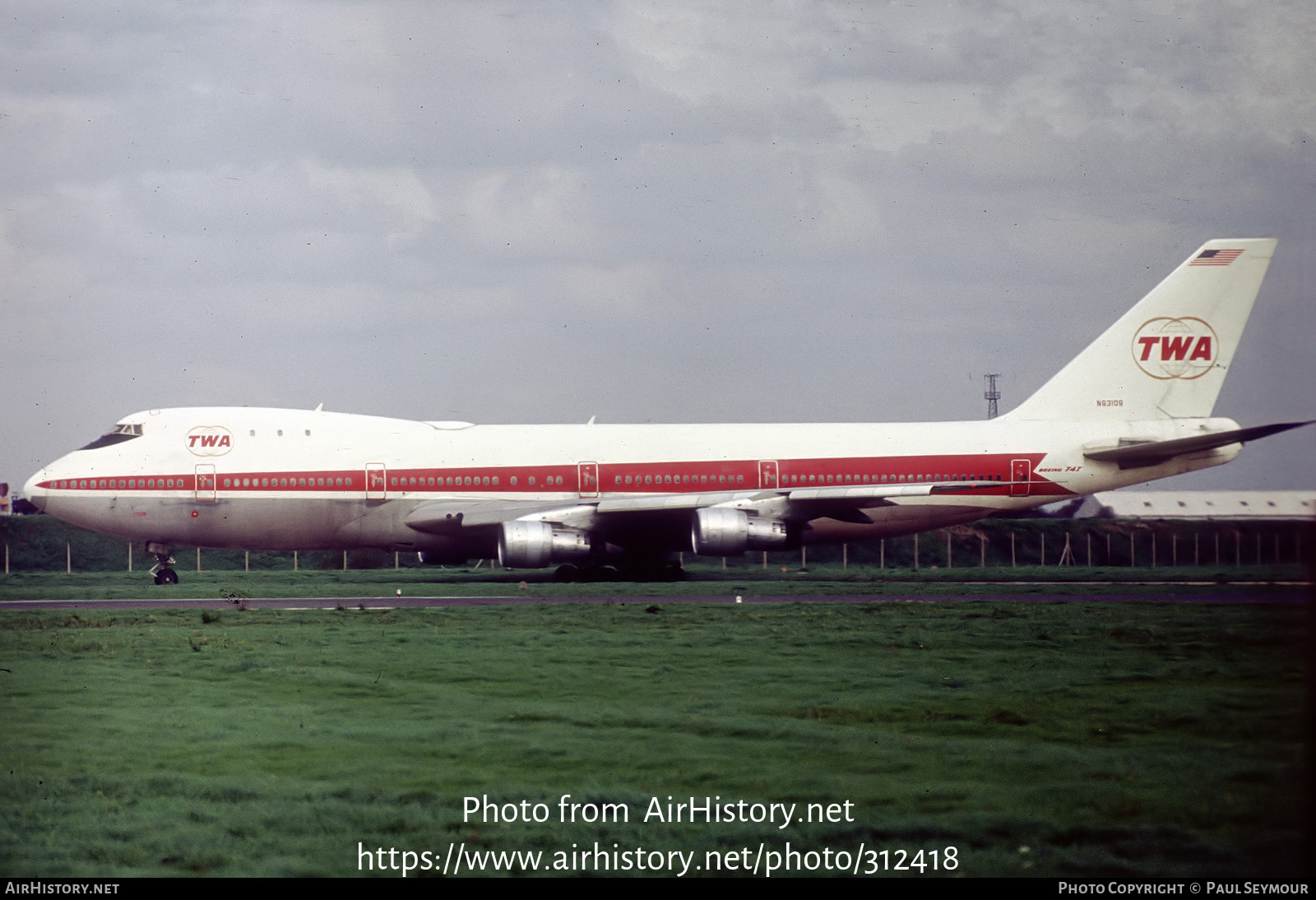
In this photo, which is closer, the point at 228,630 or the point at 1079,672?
the point at 1079,672

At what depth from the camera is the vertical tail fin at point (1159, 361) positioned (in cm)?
3278

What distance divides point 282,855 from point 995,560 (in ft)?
121

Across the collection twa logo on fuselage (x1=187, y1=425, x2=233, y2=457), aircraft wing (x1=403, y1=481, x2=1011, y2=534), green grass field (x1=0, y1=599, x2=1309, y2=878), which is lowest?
green grass field (x1=0, y1=599, x2=1309, y2=878)

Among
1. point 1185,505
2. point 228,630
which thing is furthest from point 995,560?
point 228,630

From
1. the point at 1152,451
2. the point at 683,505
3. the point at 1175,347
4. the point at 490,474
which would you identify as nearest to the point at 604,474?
the point at 683,505

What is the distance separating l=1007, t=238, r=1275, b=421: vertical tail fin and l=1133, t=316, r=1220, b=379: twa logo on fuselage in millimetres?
21

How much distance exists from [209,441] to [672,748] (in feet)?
80.3

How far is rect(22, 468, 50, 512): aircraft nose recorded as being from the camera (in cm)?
3109

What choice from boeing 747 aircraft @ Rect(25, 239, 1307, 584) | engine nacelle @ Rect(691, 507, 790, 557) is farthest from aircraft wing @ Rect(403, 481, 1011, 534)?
engine nacelle @ Rect(691, 507, 790, 557)

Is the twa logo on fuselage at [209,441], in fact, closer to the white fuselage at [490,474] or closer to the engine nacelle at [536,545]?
the white fuselage at [490,474]

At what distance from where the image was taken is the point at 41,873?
6418mm

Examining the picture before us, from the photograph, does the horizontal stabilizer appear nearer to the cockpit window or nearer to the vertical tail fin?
the vertical tail fin

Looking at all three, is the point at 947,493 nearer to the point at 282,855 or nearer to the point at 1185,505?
the point at 1185,505

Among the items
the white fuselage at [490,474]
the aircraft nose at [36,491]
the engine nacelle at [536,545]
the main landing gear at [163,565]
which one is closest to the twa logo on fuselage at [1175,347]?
Result: the white fuselage at [490,474]
